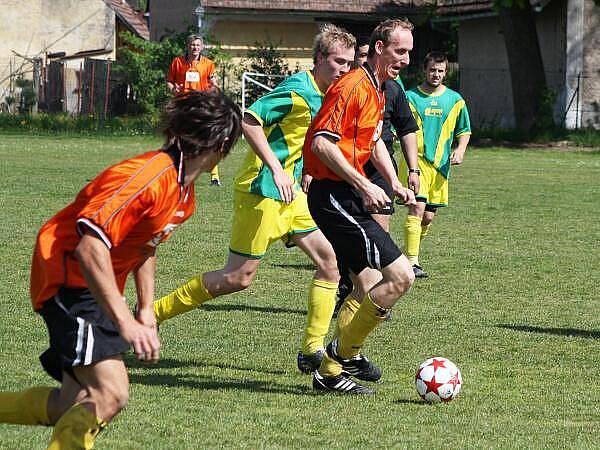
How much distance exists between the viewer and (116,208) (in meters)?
4.08

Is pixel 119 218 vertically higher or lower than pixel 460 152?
higher

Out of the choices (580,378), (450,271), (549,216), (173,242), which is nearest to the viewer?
(580,378)

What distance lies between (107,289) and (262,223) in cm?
304

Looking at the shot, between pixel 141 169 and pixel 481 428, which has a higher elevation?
pixel 141 169

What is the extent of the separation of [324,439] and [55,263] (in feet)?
5.77

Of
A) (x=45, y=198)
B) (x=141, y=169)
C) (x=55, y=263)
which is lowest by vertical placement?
(x=45, y=198)

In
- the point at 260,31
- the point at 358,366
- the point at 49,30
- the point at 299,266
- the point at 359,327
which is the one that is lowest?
the point at 299,266

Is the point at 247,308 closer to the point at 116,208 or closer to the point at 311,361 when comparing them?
the point at 311,361

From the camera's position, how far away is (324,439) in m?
5.42

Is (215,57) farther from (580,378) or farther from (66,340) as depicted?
(66,340)

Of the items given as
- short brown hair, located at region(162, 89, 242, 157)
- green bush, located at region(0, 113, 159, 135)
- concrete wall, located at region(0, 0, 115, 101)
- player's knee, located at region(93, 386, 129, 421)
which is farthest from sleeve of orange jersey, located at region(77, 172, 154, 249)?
concrete wall, located at region(0, 0, 115, 101)

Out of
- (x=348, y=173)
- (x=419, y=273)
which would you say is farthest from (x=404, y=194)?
(x=419, y=273)

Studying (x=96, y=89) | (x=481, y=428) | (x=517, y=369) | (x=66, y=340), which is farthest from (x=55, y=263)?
(x=96, y=89)

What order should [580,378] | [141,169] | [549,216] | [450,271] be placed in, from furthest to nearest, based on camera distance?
[549,216] → [450,271] → [580,378] → [141,169]
